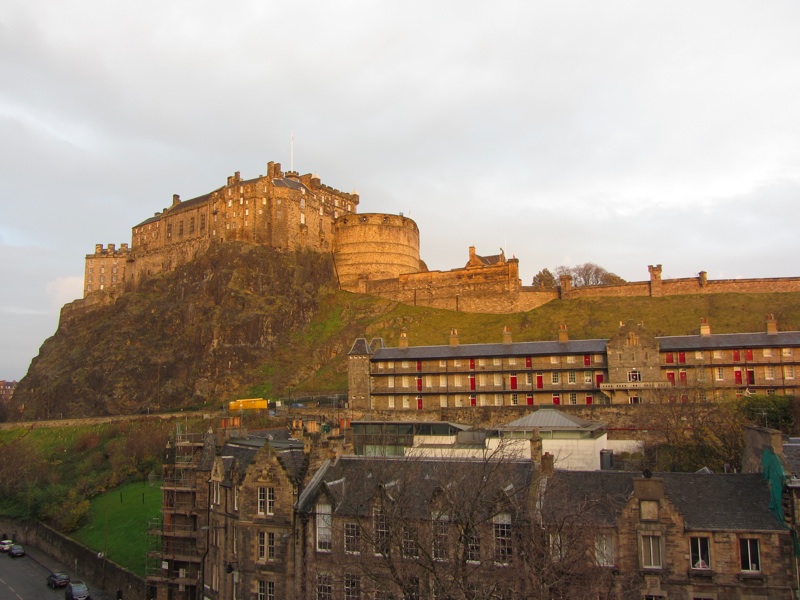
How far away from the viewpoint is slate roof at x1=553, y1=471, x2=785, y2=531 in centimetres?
1833

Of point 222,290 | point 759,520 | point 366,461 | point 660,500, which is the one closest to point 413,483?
point 366,461

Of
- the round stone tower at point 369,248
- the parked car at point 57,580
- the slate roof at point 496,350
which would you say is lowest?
the parked car at point 57,580

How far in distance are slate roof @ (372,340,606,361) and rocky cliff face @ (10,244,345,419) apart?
58.1ft

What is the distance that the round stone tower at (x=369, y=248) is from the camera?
9162 centimetres

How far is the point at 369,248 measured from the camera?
92.2 meters

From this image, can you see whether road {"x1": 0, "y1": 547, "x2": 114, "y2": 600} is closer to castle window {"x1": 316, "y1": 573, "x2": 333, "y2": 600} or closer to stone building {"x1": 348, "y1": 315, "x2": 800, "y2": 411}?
castle window {"x1": 316, "y1": 573, "x2": 333, "y2": 600}

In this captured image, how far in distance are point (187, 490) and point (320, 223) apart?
64456 millimetres

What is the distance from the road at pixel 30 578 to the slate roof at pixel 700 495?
3019 centimetres

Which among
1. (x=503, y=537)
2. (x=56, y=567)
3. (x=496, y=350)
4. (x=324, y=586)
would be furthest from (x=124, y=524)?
(x=503, y=537)

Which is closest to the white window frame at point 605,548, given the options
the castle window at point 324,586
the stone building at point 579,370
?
the castle window at point 324,586

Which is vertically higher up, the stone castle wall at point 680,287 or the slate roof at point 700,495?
the stone castle wall at point 680,287

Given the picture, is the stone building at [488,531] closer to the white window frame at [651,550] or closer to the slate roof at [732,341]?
the white window frame at [651,550]

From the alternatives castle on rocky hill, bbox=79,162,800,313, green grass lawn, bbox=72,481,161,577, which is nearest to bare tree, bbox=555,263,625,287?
castle on rocky hill, bbox=79,162,800,313

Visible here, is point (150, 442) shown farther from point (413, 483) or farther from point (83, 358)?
point (413, 483)
